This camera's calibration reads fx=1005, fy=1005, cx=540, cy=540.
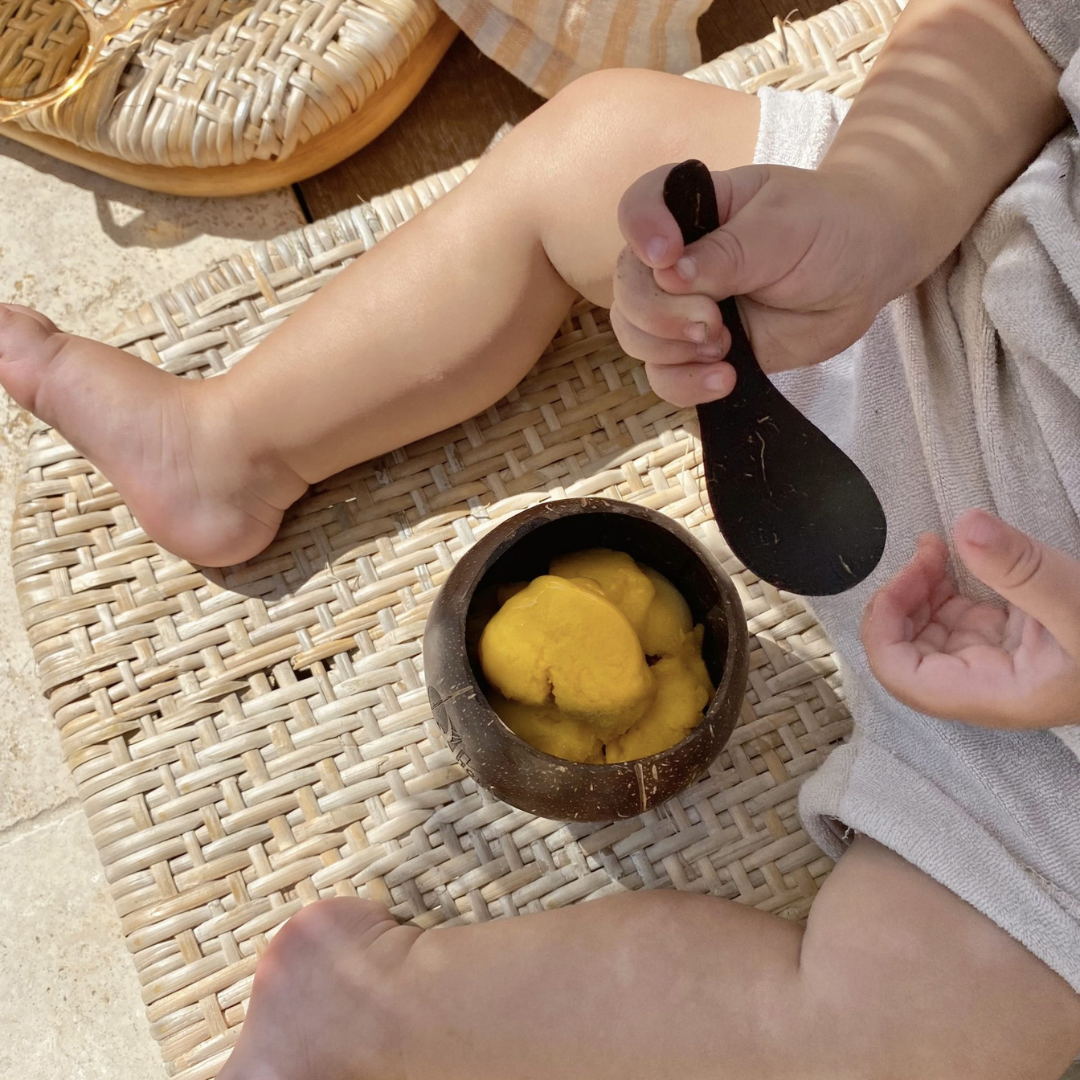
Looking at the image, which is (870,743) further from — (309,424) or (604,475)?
(309,424)

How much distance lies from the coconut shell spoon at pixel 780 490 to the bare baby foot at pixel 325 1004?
11.5 inches

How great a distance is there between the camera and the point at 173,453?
61 cm

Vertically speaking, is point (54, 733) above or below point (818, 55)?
below

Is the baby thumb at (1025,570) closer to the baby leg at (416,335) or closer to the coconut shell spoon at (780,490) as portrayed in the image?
the coconut shell spoon at (780,490)

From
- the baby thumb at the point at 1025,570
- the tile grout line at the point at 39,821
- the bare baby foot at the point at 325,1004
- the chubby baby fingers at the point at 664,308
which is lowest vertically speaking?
the tile grout line at the point at 39,821

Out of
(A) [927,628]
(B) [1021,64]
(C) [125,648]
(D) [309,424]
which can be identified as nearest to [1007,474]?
(A) [927,628]

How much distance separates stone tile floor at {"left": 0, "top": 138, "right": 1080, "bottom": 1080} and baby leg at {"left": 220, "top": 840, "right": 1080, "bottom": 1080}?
1.17 feet

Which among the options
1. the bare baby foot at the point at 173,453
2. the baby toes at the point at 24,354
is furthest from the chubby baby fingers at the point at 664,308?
the baby toes at the point at 24,354

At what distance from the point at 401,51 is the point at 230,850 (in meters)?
0.59

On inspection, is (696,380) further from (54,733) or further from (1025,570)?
(54,733)

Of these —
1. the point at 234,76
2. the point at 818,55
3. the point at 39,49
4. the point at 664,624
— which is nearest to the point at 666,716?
the point at 664,624

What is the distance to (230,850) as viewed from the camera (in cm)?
56

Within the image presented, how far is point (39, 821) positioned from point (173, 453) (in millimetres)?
426

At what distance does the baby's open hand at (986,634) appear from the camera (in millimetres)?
416
